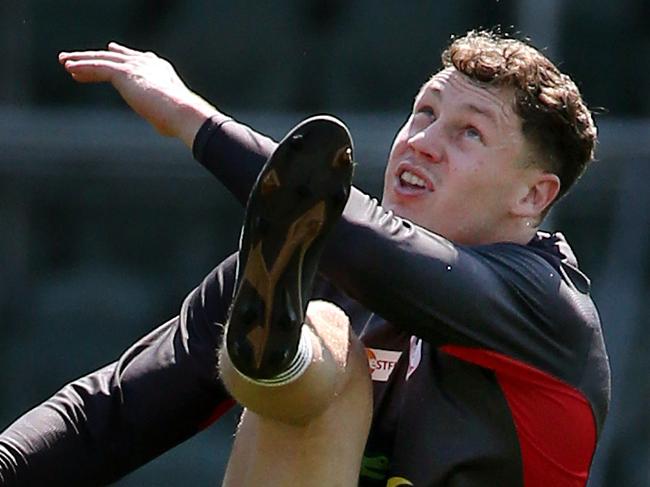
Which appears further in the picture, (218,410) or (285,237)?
(218,410)

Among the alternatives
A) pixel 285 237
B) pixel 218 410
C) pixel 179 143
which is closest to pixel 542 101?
pixel 285 237

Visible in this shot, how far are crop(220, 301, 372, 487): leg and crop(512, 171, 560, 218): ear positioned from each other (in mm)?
326

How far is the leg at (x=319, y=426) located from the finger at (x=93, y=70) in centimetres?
43

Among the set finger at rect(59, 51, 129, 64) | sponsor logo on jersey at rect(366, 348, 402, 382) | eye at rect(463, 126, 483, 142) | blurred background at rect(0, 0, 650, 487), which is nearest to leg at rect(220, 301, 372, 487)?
sponsor logo on jersey at rect(366, 348, 402, 382)

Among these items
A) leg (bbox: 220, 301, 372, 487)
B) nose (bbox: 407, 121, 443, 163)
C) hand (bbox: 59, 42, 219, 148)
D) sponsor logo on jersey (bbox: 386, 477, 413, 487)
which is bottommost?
sponsor logo on jersey (bbox: 386, 477, 413, 487)

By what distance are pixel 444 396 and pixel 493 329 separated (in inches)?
6.3

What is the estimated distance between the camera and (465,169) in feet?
11.0

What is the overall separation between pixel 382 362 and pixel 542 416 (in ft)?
0.88

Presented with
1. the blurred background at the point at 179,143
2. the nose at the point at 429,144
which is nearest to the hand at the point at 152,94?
the nose at the point at 429,144

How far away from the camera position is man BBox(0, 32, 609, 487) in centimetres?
312

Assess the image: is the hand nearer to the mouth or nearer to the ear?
the mouth

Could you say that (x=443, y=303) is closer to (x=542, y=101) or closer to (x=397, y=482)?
(x=397, y=482)

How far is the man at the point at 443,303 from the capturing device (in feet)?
10.2

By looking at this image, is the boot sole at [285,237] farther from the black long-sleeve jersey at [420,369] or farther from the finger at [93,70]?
the finger at [93,70]
